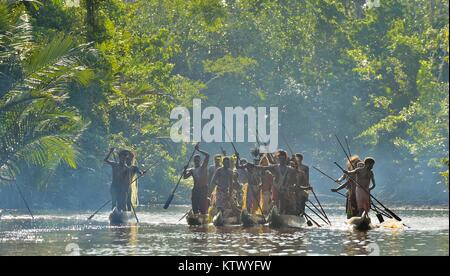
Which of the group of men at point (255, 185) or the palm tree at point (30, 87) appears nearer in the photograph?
the group of men at point (255, 185)

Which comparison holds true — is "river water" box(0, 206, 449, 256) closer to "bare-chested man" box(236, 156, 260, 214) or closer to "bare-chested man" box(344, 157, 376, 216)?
"bare-chested man" box(344, 157, 376, 216)

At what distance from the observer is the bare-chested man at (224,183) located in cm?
3981

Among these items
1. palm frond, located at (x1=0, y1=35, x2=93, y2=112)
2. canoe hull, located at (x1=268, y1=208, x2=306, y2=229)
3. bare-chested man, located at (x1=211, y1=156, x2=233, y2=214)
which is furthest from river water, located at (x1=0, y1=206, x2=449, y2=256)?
palm frond, located at (x1=0, y1=35, x2=93, y2=112)

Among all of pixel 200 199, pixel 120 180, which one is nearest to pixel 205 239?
pixel 200 199

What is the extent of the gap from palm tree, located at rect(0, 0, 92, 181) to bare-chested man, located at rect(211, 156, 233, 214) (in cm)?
473

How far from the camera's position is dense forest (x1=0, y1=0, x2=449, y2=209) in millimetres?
41375

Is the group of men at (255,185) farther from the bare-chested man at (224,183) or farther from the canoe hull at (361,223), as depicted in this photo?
the canoe hull at (361,223)

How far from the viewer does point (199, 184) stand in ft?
133

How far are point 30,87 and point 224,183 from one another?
6630mm

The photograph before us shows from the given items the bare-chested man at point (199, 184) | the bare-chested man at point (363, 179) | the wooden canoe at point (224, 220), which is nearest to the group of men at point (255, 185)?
the bare-chested man at point (199, 184)

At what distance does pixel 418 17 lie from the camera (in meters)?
86.2

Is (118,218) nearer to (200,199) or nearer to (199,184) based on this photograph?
(200,199)
